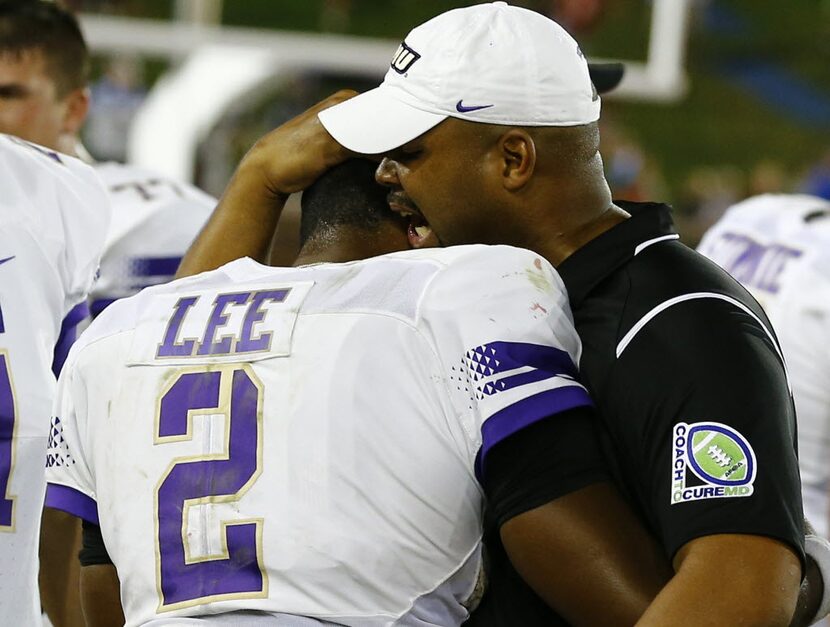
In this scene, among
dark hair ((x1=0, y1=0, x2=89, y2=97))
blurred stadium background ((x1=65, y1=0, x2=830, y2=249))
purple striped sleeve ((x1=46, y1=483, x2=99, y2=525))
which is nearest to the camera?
purple striped sleeve ((x1=46, y1=483, x2=99, y2=525))

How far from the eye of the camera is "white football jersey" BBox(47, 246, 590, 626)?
1.80 meters

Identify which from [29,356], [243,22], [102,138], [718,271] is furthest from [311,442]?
[102,138]

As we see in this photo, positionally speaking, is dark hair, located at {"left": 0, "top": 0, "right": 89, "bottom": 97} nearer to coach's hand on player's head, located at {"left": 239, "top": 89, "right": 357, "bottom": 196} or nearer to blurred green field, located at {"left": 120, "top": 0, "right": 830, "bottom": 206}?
coach's hand on player's head, located at {"left": 239, "top": 89, "right": 357, "bottom": 196}

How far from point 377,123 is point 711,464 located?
76 cm

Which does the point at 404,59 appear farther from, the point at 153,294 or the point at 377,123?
the point at 153,294

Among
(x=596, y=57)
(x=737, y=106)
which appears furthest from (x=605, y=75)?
(x=737, y=106)

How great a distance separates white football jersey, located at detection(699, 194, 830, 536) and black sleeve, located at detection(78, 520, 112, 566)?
2414 mm

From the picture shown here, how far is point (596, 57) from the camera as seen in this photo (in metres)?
7.21

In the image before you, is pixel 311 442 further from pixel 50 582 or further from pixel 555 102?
pixel 50 582

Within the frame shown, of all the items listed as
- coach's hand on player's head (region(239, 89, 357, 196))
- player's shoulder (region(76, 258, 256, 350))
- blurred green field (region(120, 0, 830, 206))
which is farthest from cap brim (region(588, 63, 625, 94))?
blurred green field (region(120, 0, 830, 206))

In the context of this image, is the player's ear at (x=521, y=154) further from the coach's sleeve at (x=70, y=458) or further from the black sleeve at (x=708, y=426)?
the coach's sleeve at (x=70, y=458)

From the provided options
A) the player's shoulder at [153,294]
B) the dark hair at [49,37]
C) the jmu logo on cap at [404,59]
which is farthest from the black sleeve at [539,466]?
the dark hair at [49,37]

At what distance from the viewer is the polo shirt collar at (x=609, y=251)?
1.98 m

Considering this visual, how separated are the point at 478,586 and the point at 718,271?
555mm
